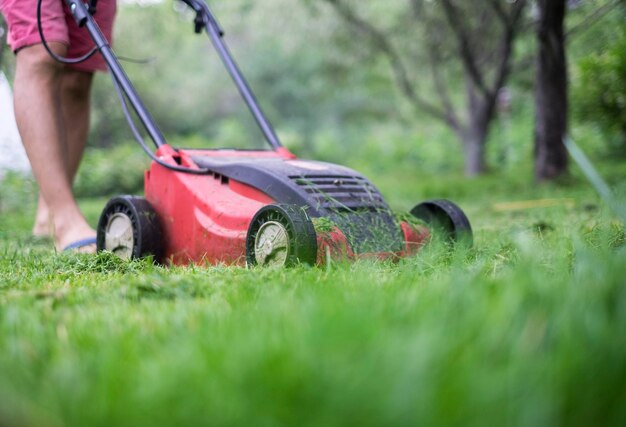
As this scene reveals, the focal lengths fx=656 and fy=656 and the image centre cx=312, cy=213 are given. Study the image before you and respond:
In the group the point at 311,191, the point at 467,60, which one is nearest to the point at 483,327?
the point at 311,191

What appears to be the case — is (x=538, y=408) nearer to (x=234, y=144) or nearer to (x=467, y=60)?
(x=467, y=60)

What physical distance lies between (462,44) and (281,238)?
4.59m

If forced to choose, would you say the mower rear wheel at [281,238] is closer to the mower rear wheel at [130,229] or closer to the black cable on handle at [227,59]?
the mower rear wheel at [130,229]

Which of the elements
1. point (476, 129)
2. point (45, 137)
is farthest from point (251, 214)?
point (476, 129)

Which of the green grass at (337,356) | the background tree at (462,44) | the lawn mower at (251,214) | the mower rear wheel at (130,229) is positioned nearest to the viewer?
the green grass at (337,356)

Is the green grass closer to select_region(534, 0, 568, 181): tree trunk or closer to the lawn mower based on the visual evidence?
the lawn mower

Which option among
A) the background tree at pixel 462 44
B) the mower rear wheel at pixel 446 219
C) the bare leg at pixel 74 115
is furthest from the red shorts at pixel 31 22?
the background tree at pixel 462 44

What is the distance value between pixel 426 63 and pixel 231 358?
28.6 ft

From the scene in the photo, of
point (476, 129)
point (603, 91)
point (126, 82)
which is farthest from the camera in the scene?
point (476, 129)

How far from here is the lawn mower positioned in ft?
5.70

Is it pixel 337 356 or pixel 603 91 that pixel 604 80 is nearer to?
pixel 603 91

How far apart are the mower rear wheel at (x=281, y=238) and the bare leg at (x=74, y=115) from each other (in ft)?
4.87

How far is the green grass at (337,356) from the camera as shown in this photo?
2.09 ft

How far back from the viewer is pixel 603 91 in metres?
6.80
